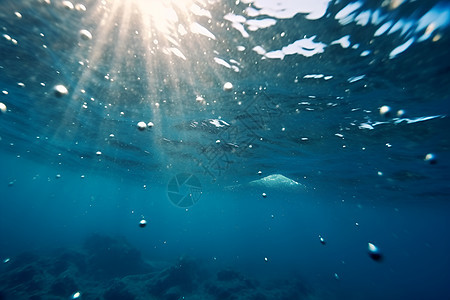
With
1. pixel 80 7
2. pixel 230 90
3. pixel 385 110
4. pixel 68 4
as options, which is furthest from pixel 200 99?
pixel 385 110

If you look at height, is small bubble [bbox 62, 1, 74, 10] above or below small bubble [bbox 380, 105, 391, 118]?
above

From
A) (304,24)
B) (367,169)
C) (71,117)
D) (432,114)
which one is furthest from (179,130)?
(367,169)

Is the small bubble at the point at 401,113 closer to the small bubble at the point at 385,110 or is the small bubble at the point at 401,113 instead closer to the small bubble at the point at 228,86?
the small bubble at the point at 385,110

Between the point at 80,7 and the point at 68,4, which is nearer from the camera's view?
the point at 68,4

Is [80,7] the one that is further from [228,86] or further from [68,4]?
[228,86]

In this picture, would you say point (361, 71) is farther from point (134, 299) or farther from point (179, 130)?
point (134, 299)

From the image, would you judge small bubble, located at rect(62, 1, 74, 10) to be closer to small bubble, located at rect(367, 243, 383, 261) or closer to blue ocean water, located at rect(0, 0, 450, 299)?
blue ocean water, located at rect(0, 0, 450, 299)

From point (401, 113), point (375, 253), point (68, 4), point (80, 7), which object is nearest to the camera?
point (375, 253)

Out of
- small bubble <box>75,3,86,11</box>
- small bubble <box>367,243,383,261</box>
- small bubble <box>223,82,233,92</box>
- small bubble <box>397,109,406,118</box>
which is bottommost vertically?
small bubble <box>367,243,383,261</box>

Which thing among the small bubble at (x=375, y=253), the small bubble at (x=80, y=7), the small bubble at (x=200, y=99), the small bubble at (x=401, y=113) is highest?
the small bubble at (x=80, y=7)

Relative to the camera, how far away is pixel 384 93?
9.76 metres

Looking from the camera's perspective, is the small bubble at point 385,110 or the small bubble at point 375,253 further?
the small bubble at point 385,110

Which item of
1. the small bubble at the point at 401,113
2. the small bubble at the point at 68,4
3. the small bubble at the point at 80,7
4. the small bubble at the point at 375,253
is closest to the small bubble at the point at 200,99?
the small bubble at the point at 80,7

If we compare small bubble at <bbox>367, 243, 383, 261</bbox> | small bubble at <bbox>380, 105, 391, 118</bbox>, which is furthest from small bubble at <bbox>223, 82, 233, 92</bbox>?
small bubble at <bbox>367, 243, 383, 261</bbox>
